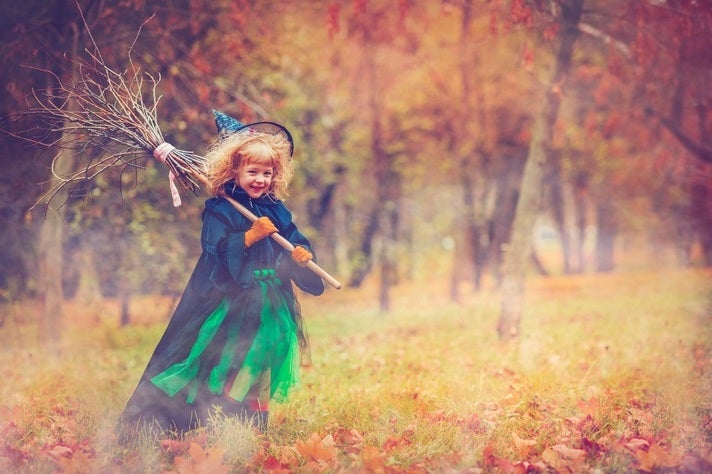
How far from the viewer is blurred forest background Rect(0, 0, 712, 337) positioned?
6.25 meters

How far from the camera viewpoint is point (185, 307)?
3.85m

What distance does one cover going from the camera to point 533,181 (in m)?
7.08

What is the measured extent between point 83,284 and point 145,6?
6.42 metres

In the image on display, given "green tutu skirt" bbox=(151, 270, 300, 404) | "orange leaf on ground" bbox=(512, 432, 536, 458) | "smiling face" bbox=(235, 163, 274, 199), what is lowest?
"orange leaf on ground" bbox=(512, 432, 536, 458)

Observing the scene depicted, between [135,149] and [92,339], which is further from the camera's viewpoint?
[92,339]

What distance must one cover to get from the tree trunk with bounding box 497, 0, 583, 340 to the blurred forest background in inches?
0.8

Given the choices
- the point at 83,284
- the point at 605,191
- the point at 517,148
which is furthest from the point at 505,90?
the point at 83,284

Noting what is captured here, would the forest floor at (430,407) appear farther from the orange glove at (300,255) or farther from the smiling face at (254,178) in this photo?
the smiling face at (254,178)

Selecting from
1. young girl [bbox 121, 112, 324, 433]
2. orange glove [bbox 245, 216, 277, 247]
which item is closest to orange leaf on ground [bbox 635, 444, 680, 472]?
young girl [bbox 121, 112, 324, 433]

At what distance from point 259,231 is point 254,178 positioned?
376 mm

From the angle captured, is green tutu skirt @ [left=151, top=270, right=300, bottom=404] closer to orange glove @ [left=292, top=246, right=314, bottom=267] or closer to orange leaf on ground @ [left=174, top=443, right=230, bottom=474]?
orange glove @ [left=292, top=246, right=314, bottom=267]

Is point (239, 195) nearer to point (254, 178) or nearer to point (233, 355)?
point (254, 178)

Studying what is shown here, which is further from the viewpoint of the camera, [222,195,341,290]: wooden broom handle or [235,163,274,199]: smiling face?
[235,163,274,199]: smiling face

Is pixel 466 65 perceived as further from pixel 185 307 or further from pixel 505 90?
pixel 185 307
